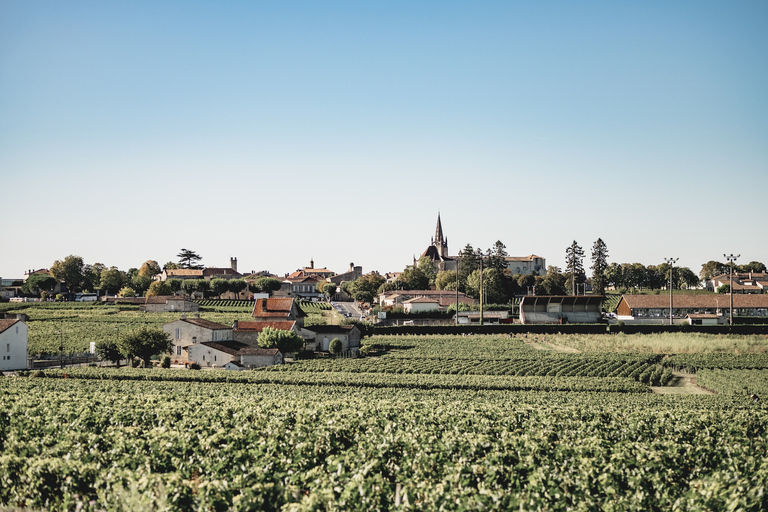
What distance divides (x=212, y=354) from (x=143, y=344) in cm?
616

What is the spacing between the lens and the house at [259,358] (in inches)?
2121

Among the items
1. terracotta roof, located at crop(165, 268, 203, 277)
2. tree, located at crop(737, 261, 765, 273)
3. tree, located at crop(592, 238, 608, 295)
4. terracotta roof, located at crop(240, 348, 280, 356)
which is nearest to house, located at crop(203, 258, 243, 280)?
terracotta roof, located at crop(165, 268, 203, 277)

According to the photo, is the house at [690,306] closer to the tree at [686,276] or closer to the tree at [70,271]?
the tree at [686,276]

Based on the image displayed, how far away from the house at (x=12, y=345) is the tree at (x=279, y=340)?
20.5 metres

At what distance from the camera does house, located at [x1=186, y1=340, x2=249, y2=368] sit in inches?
2160

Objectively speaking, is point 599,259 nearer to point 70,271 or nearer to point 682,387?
point 682,387

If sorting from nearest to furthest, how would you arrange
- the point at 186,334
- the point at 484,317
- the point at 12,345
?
1. the point at 12,345
2. the point at 186,334
3. the point at 484,317

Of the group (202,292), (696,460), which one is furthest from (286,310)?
(202,292)

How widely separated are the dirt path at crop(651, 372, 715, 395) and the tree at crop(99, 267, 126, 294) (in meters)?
135

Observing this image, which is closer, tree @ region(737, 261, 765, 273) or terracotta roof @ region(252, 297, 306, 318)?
terracotta roof @ region(252, 297, 306, 318)

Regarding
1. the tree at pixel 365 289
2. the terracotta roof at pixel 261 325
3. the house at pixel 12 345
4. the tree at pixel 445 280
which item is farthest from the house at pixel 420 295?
the house at pixel 12 345

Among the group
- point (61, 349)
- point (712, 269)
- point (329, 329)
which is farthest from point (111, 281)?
point (712, 269)

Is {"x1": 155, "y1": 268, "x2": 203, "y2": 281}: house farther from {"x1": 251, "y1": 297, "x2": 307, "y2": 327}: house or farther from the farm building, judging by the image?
the farm building

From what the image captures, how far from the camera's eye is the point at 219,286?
13775 cm
